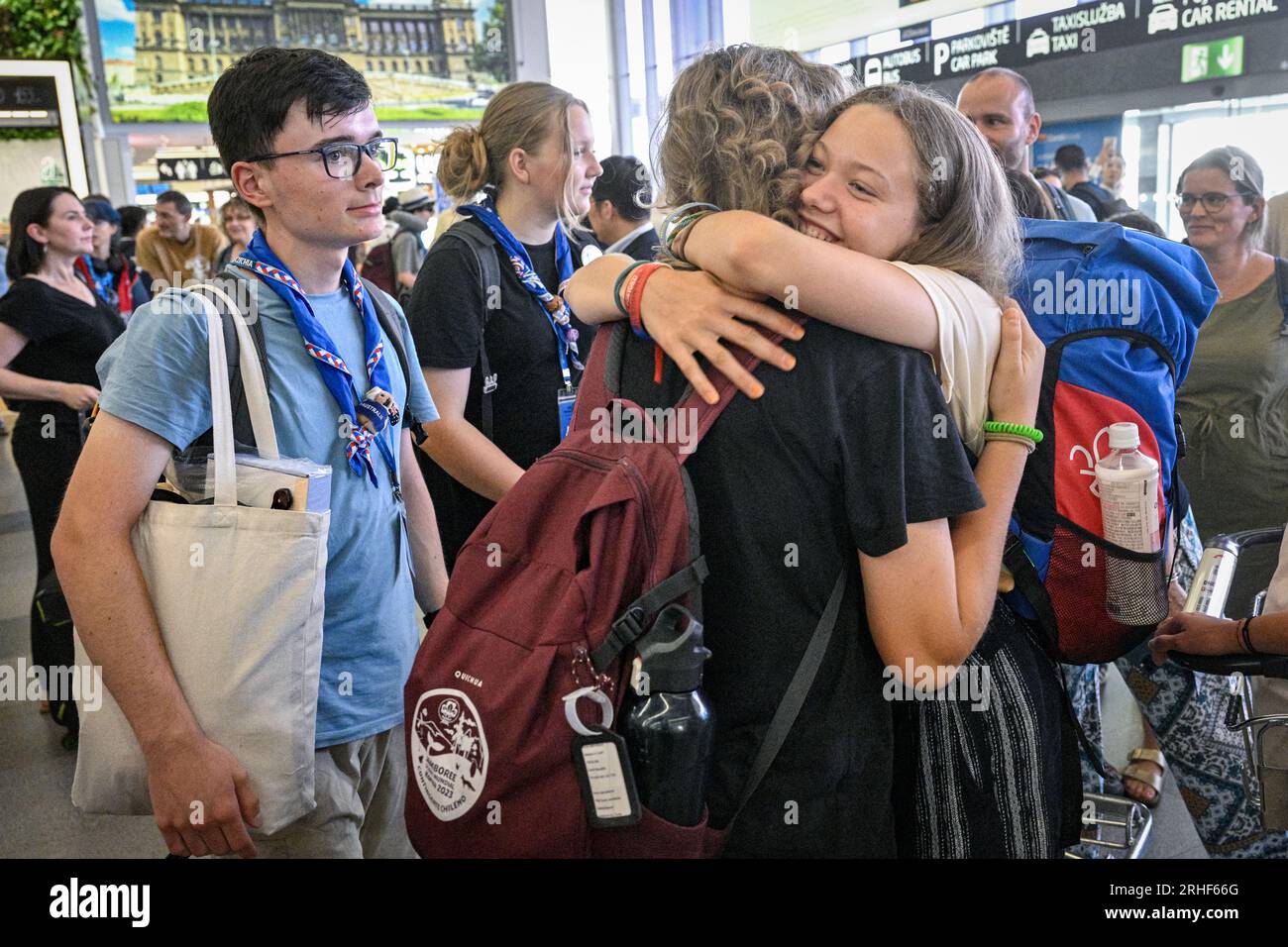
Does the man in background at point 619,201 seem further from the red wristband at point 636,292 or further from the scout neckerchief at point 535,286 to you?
the red wristband at point 636,292

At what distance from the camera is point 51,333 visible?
3701mm

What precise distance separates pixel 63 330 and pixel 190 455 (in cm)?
279

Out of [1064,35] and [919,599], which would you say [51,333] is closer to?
[919,599]

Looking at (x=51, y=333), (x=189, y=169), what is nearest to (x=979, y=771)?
(x=51, y=333)

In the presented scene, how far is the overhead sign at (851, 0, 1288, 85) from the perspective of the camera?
20.5ft

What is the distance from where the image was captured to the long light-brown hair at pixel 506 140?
2.57 metres

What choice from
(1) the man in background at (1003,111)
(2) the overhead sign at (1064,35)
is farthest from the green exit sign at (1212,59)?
(1) the man in background at (1003,111)

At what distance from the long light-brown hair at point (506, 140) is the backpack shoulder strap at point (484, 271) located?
0.22 m

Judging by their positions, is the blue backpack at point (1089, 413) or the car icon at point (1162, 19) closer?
the blue backpack at point (1089, 413)

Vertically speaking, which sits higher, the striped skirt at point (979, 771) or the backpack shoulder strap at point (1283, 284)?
the backpack shoulder strap at point (1283, 284)

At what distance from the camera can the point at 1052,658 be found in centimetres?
145

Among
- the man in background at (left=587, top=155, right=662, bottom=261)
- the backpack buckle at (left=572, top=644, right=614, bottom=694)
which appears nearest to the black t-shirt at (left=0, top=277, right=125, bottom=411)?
the man in background at (left=587, top=155, right=662, bottom=261)
